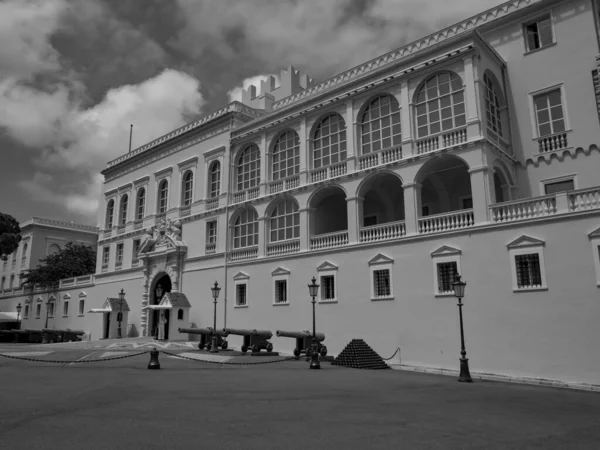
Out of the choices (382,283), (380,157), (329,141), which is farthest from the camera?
(329,141)

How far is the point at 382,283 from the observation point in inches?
846

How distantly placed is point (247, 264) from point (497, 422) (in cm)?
1956

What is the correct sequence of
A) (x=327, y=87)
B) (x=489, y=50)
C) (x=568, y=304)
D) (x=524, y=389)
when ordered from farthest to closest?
(x=327, y=87) → (x=489, y=50) → (x=568, y=304) → (x=524, y=389)

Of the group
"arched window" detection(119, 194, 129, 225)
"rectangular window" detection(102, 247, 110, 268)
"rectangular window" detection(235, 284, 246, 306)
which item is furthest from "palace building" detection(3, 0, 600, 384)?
"rectangular window" detection(102, 247, 110, 268)

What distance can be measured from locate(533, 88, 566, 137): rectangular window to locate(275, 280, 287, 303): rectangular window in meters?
13.4

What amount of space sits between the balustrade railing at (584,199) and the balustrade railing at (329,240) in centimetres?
949

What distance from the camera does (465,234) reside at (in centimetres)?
1895

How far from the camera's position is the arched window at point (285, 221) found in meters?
25.9

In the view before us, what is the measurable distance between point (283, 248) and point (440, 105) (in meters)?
10.4

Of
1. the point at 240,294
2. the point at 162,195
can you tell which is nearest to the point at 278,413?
the point at 240,294

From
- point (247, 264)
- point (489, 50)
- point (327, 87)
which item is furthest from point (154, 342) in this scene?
point (489, 50)

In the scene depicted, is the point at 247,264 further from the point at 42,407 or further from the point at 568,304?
the point at 42,407

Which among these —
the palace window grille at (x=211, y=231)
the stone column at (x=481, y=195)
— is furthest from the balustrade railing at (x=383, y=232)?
the palace window grille at (x=211, y=231)

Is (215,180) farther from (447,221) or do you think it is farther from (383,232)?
(447,221)
